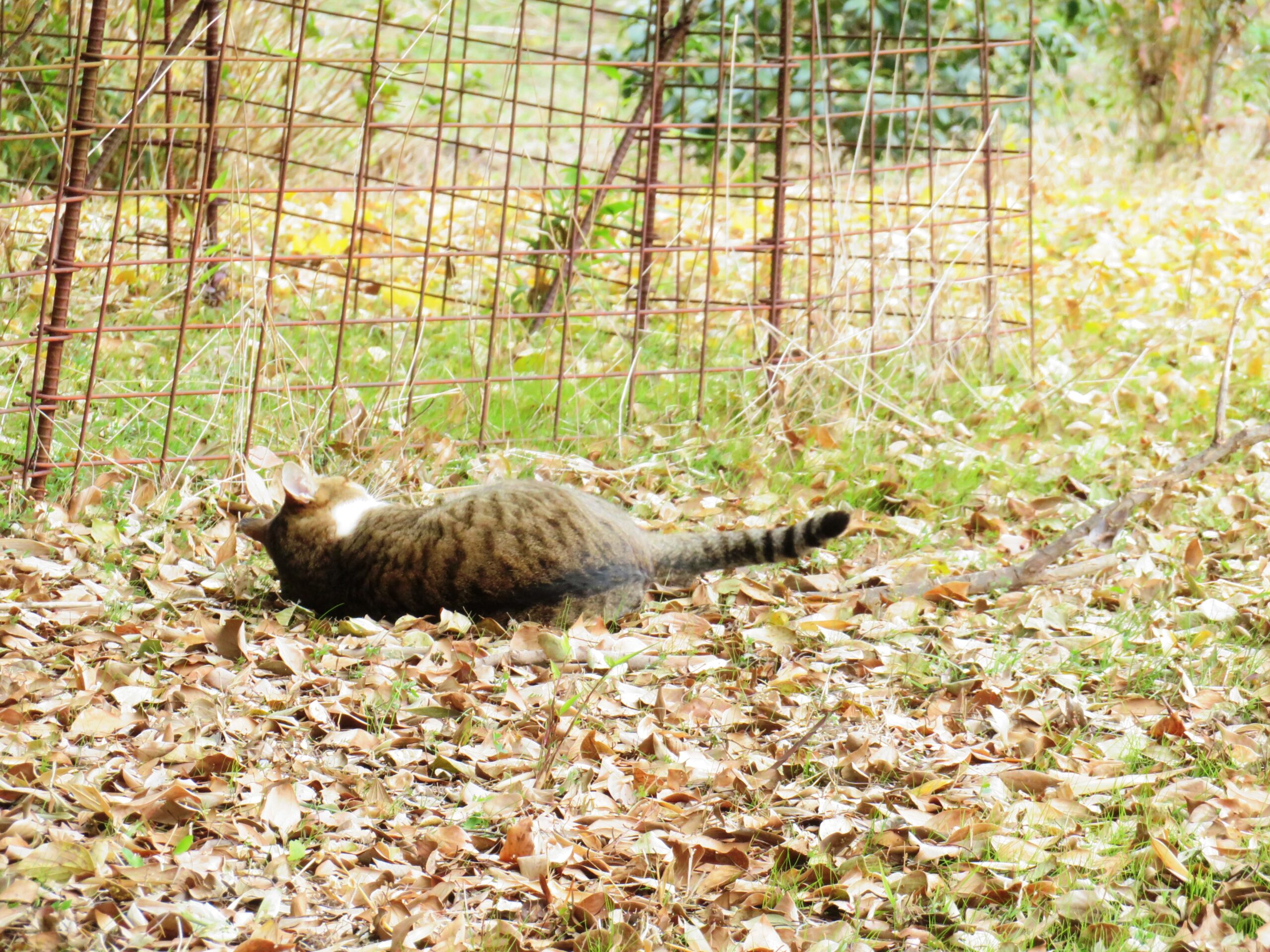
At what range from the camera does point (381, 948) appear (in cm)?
205

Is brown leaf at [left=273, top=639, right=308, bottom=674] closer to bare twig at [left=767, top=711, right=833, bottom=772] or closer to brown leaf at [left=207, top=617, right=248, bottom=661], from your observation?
brown leaf at [left=207, top=617, right=248, bottom=661]

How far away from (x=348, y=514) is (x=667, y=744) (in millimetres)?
1292

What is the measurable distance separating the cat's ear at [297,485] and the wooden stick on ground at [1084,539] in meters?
1.47

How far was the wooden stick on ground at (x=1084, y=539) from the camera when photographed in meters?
3.48

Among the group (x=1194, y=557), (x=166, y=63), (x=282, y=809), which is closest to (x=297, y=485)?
(x=282, y=809)

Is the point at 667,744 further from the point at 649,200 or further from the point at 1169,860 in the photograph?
the point at 649,200

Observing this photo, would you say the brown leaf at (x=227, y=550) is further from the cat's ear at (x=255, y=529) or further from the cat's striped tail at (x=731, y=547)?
the cat's striped tail at (x=731, y=547)

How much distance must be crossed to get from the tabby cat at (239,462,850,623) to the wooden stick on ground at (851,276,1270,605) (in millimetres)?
371

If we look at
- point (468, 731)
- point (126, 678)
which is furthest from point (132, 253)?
point (468, 731)

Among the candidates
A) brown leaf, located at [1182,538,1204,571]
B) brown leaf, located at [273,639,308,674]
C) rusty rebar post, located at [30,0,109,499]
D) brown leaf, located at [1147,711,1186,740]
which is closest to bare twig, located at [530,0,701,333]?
rusty rebar post, located at [30,0,109,499]

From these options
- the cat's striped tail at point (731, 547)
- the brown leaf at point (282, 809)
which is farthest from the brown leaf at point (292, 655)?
the cat's striped tail at point (731, 547)

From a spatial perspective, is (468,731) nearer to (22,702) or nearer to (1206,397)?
(22,702)

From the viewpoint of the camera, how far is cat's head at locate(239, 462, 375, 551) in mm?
3396

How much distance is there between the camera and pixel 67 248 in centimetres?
372
